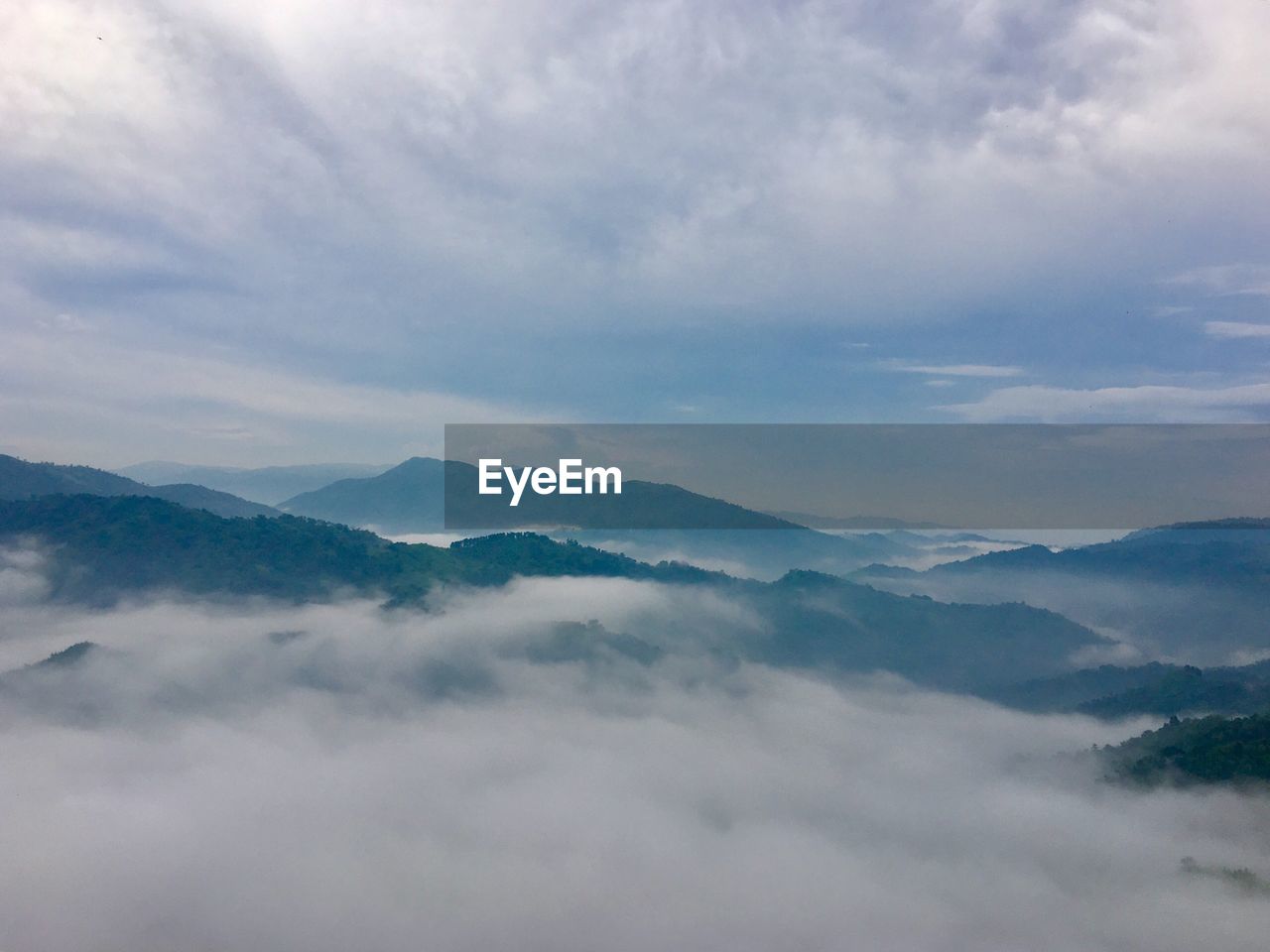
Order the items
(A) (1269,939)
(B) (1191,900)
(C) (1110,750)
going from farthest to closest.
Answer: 1. (C) (1110,750)
2. (B) (1191,900)
3. (A) (1269,939)

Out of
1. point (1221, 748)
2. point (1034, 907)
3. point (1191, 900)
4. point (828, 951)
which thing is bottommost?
point (828, 951)

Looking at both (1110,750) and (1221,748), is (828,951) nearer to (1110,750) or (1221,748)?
(1110,750)

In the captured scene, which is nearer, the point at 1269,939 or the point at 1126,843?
the point at 1269,939

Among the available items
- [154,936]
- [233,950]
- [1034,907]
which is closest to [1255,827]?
[1034,907]

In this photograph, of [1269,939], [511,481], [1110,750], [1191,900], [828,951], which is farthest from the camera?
[828,951]

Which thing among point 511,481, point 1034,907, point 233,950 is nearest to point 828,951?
point 1034,907

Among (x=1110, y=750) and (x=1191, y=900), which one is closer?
(x=1191, y=900)

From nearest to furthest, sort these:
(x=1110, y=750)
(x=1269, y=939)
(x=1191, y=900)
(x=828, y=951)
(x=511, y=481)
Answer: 1. (x=511, y=481)
2. (x=1269, y=939)
3. (x=1191, y=900)
4. (x=1110, y=750)
5. (x=828, y=951)

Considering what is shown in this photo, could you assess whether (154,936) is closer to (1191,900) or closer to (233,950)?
(233,950)

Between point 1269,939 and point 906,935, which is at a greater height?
point 1269,939
